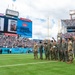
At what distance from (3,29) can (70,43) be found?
108ft

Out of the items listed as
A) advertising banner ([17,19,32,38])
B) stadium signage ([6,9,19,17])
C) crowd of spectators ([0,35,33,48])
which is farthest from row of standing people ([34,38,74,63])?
stadium signage ([6,9,19,17])

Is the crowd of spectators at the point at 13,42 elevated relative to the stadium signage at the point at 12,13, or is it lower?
lower

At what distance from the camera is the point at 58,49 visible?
682 inches

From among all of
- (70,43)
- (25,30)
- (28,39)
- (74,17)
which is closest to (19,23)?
(25,30)

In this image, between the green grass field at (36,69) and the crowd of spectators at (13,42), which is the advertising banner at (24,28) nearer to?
the crowd of spectators at (13,42)

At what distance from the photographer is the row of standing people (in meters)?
14.8

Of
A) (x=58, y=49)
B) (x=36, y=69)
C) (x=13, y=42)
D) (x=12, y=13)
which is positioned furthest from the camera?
(x=12, y=13)

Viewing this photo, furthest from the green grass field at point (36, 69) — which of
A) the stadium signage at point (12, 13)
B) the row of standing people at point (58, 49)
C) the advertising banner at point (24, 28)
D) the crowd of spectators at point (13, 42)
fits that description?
the stadium signage at point (12, 13)

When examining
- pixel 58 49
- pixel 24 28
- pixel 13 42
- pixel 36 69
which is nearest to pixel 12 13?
pixel 24 28

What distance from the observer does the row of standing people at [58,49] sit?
14.8 metres

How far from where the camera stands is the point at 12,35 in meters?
47.9

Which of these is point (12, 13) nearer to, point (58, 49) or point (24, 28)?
point (24, 28)

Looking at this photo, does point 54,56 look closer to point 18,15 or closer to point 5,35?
point 5,35

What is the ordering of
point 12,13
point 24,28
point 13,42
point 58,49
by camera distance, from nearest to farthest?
point 58,49, point 13,42, point 24,28, point 12,13
